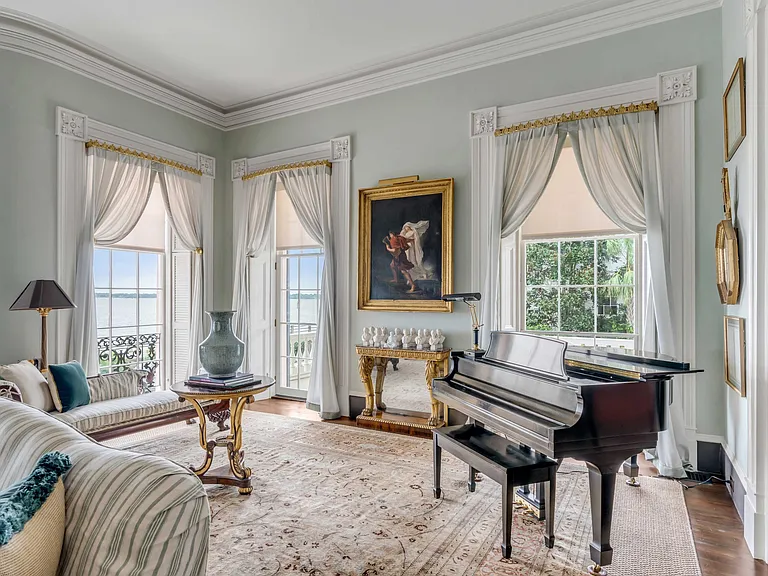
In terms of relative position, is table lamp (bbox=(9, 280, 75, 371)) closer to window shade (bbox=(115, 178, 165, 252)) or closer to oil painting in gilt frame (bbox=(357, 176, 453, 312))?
window shade (bbox=(115, 178, 165, 252))

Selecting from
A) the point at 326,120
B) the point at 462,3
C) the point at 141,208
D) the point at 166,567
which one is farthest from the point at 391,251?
the point at 166,567

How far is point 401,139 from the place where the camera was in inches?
206

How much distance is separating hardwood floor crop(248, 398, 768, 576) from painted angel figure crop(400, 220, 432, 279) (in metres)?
2.55

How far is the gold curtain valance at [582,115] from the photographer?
400 cm

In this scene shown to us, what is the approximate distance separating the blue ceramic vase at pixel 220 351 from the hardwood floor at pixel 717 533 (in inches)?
116

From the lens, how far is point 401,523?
290 cm

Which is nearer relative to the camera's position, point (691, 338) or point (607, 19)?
point (691, 338)

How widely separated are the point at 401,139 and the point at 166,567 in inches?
186

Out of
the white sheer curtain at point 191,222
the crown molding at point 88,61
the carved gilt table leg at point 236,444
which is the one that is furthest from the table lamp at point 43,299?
the crown molding at point 88,61

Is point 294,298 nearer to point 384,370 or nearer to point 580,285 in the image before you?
point 384,370

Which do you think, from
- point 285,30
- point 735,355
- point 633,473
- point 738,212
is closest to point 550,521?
point 633,473

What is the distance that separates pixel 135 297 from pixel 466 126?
402cm

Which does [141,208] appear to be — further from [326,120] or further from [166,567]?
[166,567]

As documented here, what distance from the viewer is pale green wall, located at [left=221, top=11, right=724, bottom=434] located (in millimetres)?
3828
